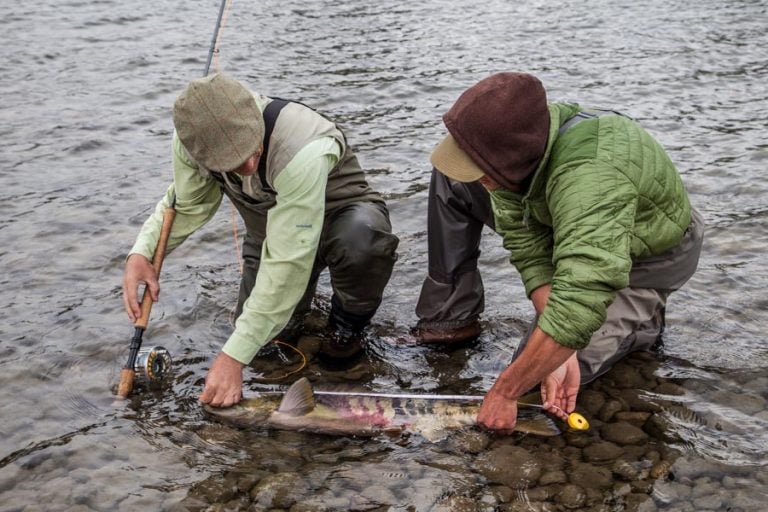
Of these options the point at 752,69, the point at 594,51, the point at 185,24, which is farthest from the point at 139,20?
the point at 752,69

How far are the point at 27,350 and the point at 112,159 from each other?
3.59 meters

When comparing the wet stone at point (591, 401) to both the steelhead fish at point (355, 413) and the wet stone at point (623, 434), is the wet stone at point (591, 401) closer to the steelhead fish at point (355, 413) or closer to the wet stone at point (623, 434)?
the wet stone at point (623, 434)

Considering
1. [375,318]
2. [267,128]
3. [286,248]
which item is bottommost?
[375,318]

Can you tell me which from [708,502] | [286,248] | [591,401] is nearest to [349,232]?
[286,248]

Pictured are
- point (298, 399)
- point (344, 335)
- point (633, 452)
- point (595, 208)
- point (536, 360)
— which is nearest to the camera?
point (595, 208)

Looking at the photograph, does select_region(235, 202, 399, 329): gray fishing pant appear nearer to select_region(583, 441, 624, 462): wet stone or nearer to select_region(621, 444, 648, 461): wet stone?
select_region(583, 441, 624, 462): wet stone

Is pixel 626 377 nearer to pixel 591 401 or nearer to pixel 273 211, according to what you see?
pixel 591 401

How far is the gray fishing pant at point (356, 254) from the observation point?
459 centimetres

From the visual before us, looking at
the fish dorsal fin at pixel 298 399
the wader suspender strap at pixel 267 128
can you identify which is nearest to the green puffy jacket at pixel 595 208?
the wader suspender strap at pixel 267 128

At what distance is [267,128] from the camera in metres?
4.06

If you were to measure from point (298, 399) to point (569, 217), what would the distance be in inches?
65.5

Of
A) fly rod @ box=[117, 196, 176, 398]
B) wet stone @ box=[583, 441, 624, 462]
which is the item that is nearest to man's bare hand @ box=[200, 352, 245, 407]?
fly rod @ box=[117, 196, 176, 398]

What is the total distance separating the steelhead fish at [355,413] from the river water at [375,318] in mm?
73

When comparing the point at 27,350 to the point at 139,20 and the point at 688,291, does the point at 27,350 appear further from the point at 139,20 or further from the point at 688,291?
the point at 139,20
